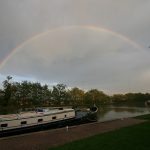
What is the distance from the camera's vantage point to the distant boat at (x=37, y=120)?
90.6ft

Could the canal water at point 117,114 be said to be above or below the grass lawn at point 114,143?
above

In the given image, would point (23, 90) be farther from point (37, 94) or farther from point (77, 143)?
point (77, 143)

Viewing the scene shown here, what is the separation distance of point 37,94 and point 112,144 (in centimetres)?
10047

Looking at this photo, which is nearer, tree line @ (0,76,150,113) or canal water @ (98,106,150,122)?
canal water @ (98,106,150,122)

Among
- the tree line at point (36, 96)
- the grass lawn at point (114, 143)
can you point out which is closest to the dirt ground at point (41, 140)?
the grass lawn at point (114, 143)

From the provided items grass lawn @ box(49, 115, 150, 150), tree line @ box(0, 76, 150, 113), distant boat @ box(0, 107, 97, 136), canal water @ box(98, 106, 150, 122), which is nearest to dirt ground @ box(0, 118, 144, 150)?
grass lawn @ box(49, 115, 150, 150)

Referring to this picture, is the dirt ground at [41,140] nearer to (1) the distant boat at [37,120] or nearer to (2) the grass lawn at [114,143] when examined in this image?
(2) the grass lawn at [114,143]

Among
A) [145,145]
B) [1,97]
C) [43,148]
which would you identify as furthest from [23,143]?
[1,97]

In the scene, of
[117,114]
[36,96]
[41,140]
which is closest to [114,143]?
[41,140]

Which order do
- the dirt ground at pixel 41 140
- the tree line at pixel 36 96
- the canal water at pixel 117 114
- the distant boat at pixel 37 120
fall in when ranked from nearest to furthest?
1. the dirt ground at pixel 41 140
2. the distant boat at pixel 37 120
3. the canal water at pixel 117 114
4. the tree line at pixel 36 96

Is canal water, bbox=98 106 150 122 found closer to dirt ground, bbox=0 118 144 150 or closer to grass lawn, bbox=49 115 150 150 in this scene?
dirt ground, bbox=0 118 144 150

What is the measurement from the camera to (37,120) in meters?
31.0

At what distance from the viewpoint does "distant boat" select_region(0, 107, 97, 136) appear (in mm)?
27609

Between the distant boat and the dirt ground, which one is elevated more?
the distant boat
